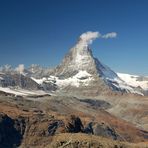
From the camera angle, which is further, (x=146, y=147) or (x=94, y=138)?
(x=146, y=147)

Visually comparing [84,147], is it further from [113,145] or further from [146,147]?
[146,147]

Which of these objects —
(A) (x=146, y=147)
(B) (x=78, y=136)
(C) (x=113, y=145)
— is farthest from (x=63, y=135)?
(A) (x=146, y=147)

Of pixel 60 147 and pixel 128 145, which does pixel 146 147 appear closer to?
pixel 128 145

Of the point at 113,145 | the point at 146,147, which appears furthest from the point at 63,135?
the point at 146,147

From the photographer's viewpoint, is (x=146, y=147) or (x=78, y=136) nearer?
(x=78, y=136)

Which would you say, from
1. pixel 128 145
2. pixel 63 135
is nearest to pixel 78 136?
pixel 63 135

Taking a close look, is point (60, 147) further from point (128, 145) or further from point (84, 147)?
point (128, 145)
